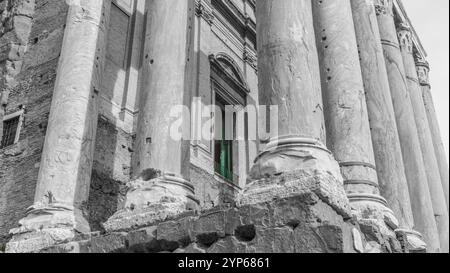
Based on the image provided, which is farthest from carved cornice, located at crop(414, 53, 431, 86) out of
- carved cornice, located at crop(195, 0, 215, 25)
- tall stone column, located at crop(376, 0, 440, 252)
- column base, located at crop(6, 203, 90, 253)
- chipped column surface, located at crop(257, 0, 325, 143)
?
column base, located at crop(6, 203, 90, 253)

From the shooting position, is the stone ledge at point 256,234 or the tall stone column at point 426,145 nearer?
the stone ledge at point 256,234

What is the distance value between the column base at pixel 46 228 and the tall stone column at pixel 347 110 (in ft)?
12.8

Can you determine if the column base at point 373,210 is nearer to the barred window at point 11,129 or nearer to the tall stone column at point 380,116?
the tall stone column at point 380,116

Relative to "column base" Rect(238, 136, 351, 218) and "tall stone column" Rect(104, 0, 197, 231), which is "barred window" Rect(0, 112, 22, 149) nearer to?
"tall stone column" Rect(104, 0, 197, 231)

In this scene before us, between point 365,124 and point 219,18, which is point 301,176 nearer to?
point 365,124

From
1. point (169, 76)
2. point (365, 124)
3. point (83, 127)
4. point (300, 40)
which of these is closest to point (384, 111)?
point (365, 124)

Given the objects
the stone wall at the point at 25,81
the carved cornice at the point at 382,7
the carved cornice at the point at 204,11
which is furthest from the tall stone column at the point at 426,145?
the stone wall at the point at 25,81

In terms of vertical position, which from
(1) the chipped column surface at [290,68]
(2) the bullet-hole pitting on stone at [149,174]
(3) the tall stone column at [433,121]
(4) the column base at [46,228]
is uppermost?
(3) the tall stone column at [433,121]

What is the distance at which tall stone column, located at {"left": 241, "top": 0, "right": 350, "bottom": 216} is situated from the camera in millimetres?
5470

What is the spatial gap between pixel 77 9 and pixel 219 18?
6.82 m

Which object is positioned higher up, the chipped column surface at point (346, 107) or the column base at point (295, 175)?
the chipped column surface at point (346, 107)

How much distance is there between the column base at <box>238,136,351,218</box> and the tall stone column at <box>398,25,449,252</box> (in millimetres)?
7932

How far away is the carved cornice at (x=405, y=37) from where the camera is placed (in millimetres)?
16484
